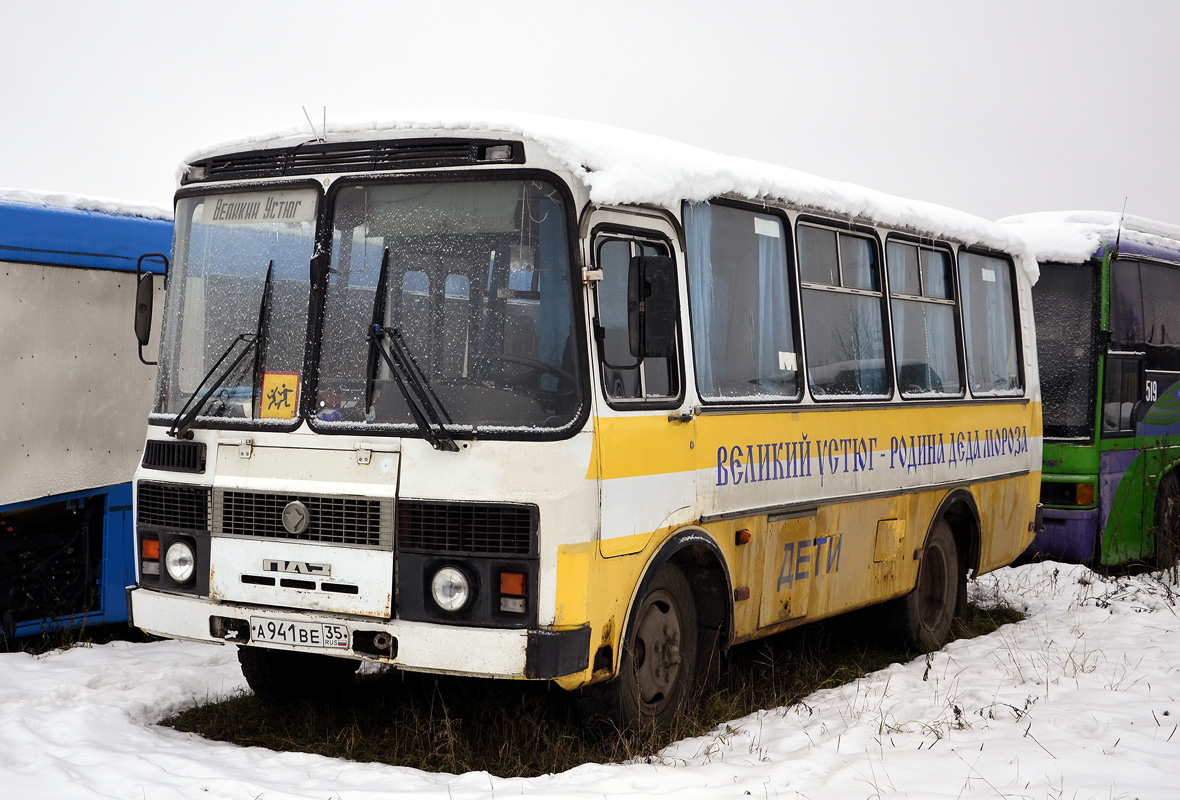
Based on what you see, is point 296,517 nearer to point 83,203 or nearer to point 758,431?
point 758,431

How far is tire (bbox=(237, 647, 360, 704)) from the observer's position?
6859 mm

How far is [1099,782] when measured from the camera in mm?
5484

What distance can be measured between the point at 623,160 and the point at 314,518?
2.08m

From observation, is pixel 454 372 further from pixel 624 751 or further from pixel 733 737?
pixel 733 737

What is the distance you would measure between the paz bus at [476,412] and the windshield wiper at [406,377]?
0.01m

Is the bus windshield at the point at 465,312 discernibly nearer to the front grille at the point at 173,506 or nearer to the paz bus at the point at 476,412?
the paz bus at the point at 476,412

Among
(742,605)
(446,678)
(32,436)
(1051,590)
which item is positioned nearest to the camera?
(742,605)

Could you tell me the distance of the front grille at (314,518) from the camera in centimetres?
564

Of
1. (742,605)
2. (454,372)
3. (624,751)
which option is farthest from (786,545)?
(454,372)

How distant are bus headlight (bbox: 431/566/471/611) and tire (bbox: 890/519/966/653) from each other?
4.35m

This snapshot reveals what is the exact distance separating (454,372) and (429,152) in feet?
3.20

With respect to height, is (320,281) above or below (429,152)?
below

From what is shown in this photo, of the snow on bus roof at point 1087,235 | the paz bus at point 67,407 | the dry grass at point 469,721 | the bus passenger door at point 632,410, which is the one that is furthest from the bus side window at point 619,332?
the snow on bus roof at point 1087,235

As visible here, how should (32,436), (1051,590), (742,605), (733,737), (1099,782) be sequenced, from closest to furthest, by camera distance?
1. (1099,782)
2. (733,737)
3. (742,605)
4. (32,436)
5. (1051,590)
